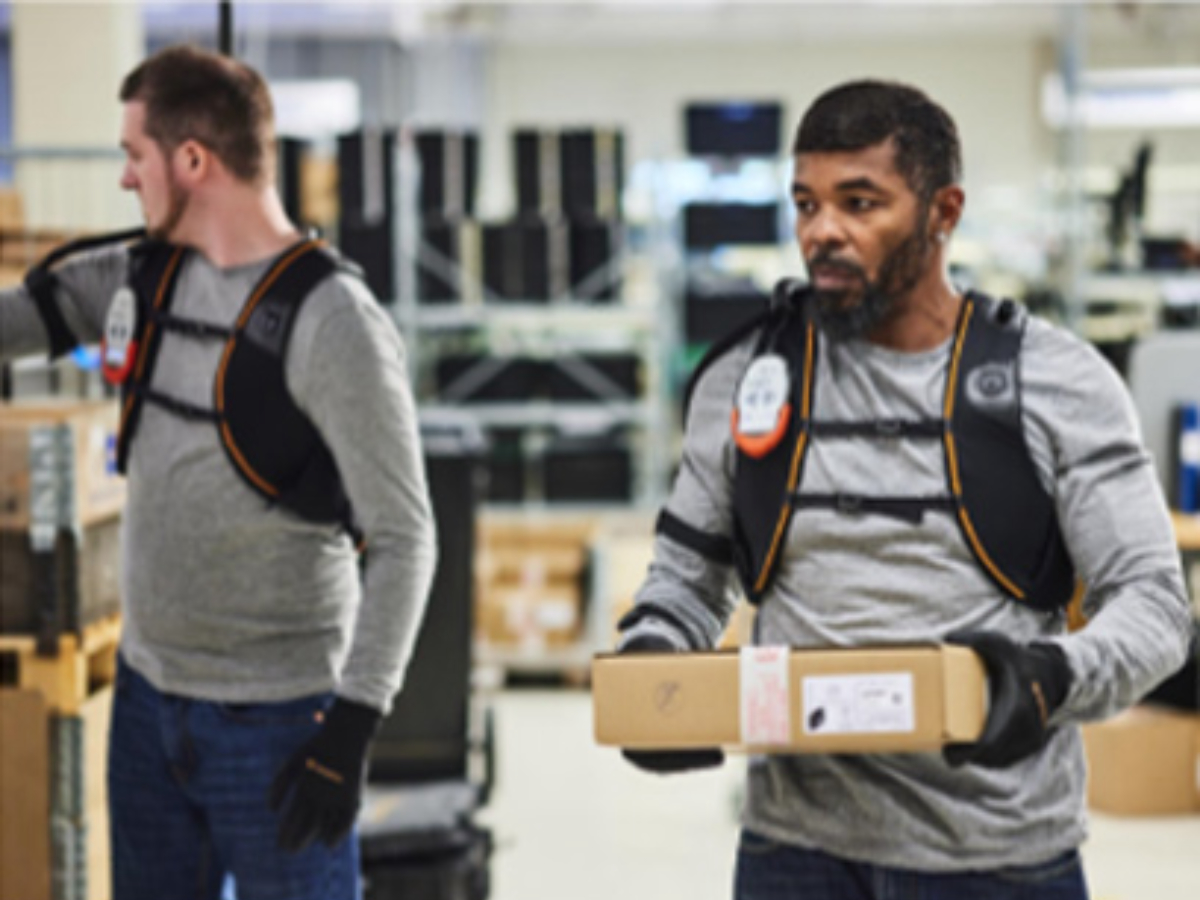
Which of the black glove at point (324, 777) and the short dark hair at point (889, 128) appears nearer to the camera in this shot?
the short dark hair at point (889, 128)

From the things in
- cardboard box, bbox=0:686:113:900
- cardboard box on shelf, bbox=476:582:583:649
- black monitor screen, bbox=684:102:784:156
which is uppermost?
black monitor screen, bbox=684:102:784:156

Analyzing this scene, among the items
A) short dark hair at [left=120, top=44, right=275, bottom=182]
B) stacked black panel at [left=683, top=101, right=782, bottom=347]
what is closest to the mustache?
short dark hair at [left=120, top=44, right=275, bottom=182]

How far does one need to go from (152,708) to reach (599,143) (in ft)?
18.9

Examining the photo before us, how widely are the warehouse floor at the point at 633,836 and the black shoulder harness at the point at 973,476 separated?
262 centimetres

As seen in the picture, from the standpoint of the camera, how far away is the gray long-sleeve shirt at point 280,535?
2.19 metres

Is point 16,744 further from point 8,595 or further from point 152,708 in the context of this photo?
point 152,708

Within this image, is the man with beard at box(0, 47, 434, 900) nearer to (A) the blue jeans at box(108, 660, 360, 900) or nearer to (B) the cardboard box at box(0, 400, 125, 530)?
(A) the blue jeans at box(108, 660, 360, 900)

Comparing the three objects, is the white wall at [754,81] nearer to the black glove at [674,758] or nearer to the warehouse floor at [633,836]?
the warehouse floor at [633,836]

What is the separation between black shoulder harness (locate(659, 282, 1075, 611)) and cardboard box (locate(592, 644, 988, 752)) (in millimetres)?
185

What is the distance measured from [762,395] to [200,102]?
97 cm

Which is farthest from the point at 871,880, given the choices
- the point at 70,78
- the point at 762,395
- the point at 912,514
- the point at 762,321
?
the point at 70,78

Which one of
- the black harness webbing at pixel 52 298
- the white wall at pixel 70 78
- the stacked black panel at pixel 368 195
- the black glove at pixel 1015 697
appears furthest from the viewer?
the white wall at pixel 70 78

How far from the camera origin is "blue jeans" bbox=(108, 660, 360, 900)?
2.20 meters

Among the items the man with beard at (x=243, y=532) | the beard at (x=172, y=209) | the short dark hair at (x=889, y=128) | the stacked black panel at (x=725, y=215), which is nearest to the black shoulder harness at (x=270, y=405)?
the man with beard at (x=243, y=532)
